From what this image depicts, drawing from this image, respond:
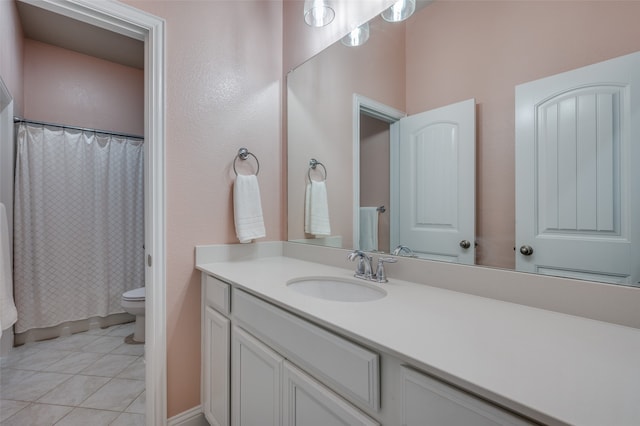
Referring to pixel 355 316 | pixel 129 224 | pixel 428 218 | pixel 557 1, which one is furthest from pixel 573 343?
pixel 129 224

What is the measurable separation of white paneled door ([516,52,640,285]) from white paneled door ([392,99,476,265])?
16 cm

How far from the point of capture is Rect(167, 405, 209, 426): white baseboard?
141 cm

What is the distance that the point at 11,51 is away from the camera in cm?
213

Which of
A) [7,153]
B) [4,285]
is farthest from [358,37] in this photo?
[7,153]

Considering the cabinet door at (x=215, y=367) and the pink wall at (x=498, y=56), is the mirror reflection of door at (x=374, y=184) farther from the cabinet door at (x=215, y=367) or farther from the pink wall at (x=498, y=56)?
the cabinet door at (x=215, y=367)

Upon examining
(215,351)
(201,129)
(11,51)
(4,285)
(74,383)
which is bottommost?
(74,383)

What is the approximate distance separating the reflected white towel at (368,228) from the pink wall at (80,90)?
2.80 meters

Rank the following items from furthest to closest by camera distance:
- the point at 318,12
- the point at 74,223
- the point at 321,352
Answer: the point at 74,223, the point at 318,12, the point at 321,352

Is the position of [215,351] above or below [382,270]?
below

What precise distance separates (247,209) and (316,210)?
385 millimetres

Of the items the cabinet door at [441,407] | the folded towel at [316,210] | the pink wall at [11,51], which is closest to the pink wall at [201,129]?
the folded towel at [316,210]

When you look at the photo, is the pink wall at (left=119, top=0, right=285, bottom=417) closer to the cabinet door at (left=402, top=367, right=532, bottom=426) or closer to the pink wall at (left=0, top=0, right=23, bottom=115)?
the cabinet door at (left=402, top=367, right=532, bottom=426)

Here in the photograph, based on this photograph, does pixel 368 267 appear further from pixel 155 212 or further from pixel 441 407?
pixel 155 212

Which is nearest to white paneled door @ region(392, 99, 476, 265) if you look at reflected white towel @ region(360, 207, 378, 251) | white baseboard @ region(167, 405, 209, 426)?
reflected white towel @ region(360, 207, 378, 251)
